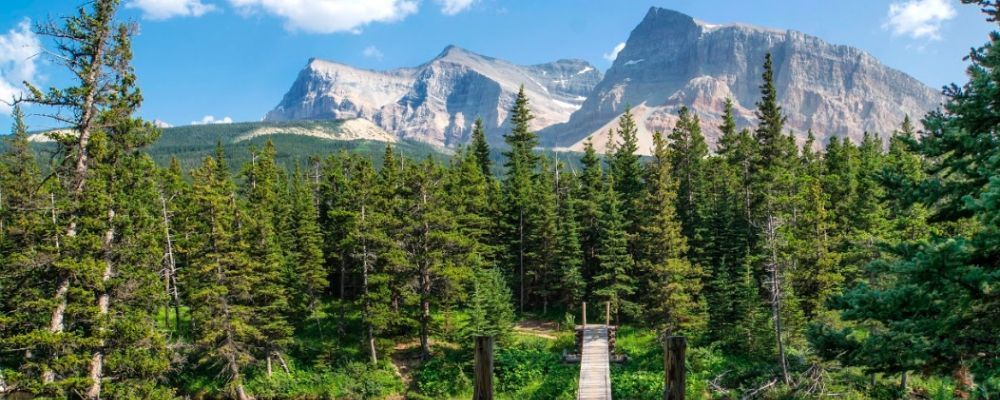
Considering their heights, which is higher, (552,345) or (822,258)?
A: (822,258)

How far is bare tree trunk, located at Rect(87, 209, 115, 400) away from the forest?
6 centimetres

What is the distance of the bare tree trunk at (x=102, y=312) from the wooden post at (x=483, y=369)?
15.0 meters

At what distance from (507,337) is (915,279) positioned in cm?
2897

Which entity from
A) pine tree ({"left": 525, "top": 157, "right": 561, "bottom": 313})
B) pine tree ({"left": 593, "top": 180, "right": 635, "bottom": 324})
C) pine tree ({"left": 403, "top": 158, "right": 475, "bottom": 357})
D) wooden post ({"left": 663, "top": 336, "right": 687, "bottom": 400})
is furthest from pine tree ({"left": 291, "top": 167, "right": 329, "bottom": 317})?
wooden post ({"left": 663, "top": 336, "right": 687, "bottom": 400})

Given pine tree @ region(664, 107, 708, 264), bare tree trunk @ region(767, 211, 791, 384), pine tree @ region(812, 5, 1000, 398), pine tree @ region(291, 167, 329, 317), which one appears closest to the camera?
pine tree @ region(812, 5, 1000, 398)

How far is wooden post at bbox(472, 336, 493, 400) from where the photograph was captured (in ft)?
20.7

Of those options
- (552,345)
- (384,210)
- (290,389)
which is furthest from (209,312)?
(552,345)

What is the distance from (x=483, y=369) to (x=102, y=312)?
49.7 feet

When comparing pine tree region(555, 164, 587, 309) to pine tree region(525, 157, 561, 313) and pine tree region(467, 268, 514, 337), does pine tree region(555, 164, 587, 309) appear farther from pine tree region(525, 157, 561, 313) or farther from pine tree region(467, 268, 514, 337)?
pine tree region(467, 268, 514, 337)

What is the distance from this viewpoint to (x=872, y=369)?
30.0 ft

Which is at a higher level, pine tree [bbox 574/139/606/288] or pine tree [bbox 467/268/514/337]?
pine tree [bbox 574/139/606/288]

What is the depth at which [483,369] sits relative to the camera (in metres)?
6.39

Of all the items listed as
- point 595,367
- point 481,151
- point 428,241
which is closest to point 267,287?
point 428,241

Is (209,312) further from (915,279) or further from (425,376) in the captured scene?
(915,279)
